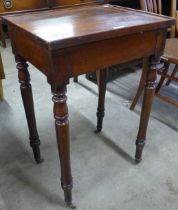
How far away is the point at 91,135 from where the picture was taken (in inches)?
61.4

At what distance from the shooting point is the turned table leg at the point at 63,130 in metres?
0.83

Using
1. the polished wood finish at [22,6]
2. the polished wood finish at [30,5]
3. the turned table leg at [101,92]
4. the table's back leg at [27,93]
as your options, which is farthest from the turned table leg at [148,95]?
the polished wood finish at [22,6]

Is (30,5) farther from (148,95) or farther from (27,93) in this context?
(148,95)

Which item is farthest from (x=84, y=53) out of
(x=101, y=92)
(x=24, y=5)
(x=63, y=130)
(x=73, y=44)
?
(x=24, y=5)

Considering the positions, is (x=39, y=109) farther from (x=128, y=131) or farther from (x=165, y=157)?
(x=165, y=157)

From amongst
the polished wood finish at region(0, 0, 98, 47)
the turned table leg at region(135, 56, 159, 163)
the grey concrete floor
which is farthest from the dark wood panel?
the turned table leg at region(135, 56, 159, 163)

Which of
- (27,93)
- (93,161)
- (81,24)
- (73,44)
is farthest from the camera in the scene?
(93,161)

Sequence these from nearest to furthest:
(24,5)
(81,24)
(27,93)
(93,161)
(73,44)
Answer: (73,44), (81,24), (27,93), (93,161), (24,5)

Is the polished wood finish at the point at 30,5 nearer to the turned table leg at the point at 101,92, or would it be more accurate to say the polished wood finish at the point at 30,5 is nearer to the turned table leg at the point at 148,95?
the turned table leg at the point at 101,92

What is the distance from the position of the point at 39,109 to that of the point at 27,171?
1.98 ft

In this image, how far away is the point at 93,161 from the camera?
1359 millimetres

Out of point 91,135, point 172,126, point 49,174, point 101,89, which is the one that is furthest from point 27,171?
point 172,126

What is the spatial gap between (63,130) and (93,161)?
0.52 meters

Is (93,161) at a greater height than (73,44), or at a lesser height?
lesser
